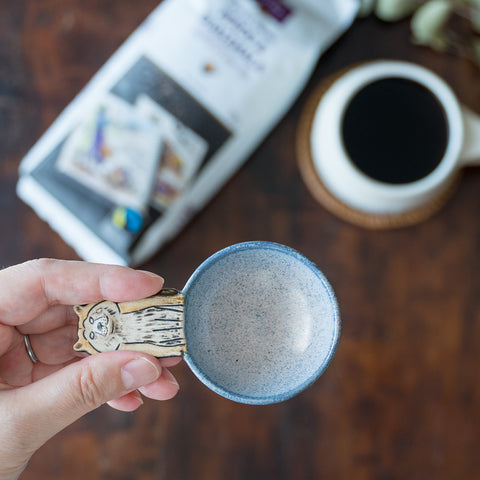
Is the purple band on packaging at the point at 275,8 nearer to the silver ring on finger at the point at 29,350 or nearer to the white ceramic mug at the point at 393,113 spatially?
the white ceramic mug at the point at 393,113

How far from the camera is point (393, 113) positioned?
587 mm

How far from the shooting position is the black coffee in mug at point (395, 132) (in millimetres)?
572

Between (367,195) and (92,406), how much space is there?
326 millimetres

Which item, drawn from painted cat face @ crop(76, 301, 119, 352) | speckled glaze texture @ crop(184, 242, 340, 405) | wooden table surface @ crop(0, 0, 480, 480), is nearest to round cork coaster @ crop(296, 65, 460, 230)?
wooden table surface @ crop(0, 0, 480, 480)

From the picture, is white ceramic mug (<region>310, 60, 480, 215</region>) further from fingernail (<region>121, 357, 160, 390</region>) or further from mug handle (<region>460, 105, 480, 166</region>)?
fingernail (<region>121, 357, 160, 390</region>)

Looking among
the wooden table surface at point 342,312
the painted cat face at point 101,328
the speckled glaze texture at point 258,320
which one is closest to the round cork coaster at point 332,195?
the wooden table surface at point 342,312

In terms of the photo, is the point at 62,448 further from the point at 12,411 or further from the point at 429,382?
the point at 429,382

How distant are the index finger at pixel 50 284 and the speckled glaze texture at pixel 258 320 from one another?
0.08 m

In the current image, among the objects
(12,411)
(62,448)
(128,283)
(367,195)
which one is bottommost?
(62,448)

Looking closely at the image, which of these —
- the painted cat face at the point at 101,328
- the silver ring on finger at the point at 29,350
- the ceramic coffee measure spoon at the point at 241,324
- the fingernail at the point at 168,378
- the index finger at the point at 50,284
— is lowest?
the silver ring on finger at the point at 29,350

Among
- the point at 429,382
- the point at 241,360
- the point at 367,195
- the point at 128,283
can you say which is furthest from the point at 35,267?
the point at 429,382

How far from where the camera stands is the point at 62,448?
646 millimetres

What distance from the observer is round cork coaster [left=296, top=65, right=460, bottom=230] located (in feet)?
2.09

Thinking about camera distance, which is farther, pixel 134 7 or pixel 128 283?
pixel 134 7
